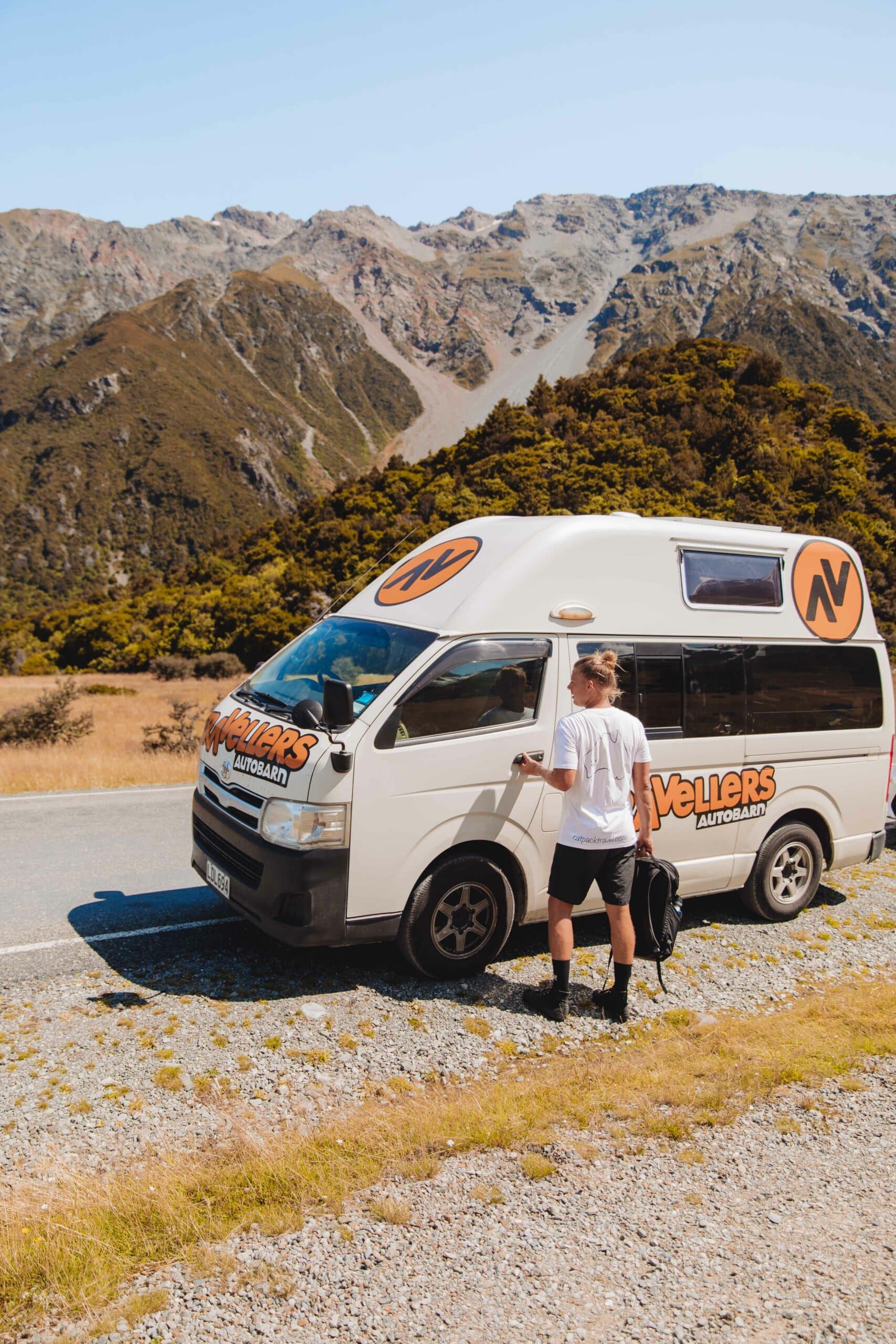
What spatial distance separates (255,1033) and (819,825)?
15.8 ft

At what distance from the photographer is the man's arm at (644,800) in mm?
4969

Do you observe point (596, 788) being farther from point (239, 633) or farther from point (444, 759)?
point (239, 633)

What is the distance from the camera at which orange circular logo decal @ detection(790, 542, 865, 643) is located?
271 inches

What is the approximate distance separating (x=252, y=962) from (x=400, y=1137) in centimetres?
218

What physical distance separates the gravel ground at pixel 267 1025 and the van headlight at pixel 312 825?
0.96m

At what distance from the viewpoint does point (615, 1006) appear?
502cm

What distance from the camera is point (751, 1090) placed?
13.4 feet

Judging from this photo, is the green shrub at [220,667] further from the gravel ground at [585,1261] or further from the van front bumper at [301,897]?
the gravel ground at [585,1261]

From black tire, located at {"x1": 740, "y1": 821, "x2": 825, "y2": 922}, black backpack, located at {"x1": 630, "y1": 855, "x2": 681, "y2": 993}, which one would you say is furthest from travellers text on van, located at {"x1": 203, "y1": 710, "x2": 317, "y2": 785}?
black tire, located at {"x1": 740, "y1": 821, "x2": 825, "y2": 922}

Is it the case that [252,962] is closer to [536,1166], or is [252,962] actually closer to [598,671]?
[536,1166]

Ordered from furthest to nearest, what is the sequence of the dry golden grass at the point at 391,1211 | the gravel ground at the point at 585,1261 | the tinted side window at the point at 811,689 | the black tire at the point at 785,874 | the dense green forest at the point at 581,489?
the dense green forest at the point at 581,489 → the black tire at the point at 785,874 → the tinted side window at the point at 811,689 → the dry golden grass at the point at 391,1211 → the gravel ground at the point at 585,1261

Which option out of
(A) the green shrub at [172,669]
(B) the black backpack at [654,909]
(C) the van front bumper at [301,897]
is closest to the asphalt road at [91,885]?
(C) the van front bumper at [301,897]

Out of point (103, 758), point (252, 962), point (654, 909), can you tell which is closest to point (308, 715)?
point (252, 962)

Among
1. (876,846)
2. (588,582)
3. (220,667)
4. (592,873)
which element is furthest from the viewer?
(220,667)
